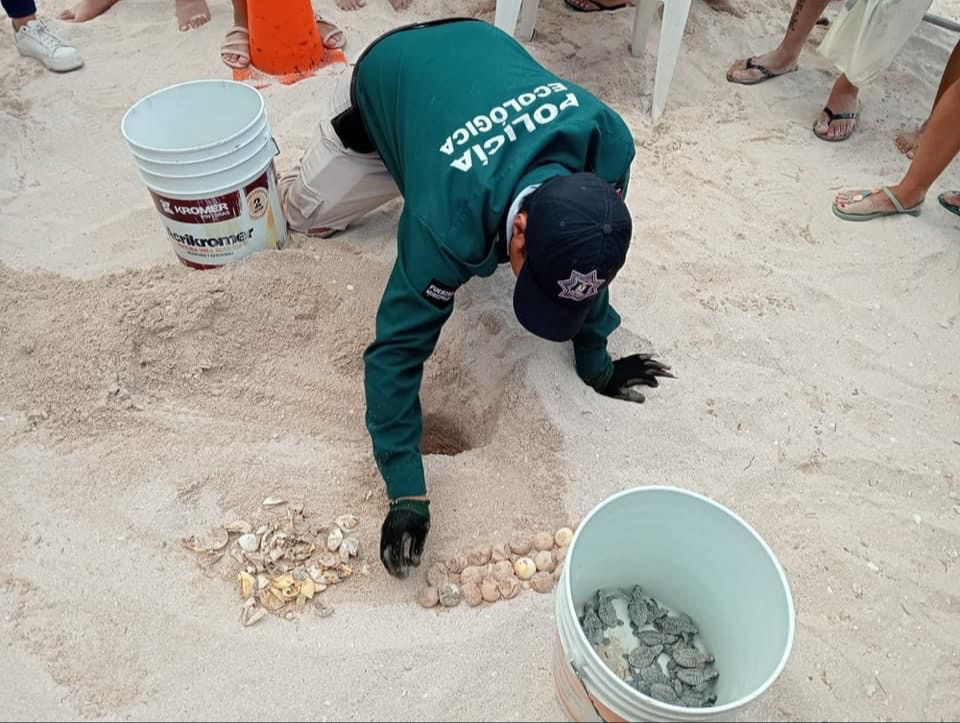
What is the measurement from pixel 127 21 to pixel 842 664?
3371mm

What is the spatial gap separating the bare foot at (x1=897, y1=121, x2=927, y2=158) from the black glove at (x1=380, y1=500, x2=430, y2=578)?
7.79 ft

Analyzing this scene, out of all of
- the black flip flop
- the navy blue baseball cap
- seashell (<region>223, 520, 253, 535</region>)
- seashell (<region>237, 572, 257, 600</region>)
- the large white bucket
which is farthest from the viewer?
A: the black flip flop

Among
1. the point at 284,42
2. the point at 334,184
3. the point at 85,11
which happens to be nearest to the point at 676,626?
the point at 334,184

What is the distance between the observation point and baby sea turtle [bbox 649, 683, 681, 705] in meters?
1.25

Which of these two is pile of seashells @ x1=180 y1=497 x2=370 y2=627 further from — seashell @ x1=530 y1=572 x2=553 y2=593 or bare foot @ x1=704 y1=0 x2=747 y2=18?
bare foot @ x1=704 y1=0 x2=747 y2=18

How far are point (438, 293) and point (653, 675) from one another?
776mm

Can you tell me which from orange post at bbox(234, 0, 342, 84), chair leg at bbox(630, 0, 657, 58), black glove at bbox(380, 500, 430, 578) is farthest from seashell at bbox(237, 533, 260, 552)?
chair leg at bbox(630, 0, 657, 58)

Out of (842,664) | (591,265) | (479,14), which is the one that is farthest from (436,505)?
(479,14)

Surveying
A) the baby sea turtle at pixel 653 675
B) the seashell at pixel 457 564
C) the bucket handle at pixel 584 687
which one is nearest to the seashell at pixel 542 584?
the seashell at pixel 457 564

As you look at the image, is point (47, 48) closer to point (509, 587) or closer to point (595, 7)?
point (595, 7)

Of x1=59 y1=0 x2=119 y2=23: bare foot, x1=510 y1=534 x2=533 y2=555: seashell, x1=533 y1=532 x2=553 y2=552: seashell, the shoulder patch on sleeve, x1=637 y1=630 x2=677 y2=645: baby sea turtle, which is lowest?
x1=510 y1=534 x2=533 y2=555: seashell

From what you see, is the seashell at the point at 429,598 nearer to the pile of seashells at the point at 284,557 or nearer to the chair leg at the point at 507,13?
the pile of seashells at the point at 284,557

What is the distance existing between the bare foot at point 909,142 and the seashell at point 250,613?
8.87ft

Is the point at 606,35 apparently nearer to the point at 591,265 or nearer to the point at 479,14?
the point at 479,14
